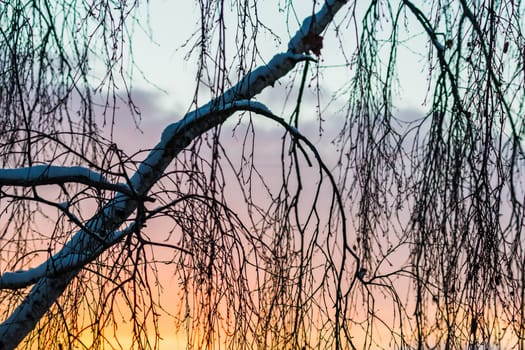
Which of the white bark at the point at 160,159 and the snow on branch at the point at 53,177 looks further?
the white bark at the point at 160,159

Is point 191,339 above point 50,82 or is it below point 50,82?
below

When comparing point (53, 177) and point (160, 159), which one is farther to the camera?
point (160, 159)

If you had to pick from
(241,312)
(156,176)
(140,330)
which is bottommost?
(140,330)

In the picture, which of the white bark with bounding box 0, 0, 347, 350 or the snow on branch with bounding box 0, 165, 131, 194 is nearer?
the snow on branch with bounding box 0, 165, 131, 194

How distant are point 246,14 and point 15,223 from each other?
1.55 m

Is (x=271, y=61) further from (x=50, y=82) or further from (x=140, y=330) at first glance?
(x=140, y=330)

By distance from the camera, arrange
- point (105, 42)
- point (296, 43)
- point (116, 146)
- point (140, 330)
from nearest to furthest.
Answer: point (140, 330) → point (116, 146) → point (105, 42) → point (296, 43)

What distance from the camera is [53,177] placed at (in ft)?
9.24

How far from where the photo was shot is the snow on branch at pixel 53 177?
8.94 ft

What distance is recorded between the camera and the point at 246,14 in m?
2.62

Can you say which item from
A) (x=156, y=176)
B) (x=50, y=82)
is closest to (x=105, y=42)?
(x=50, y=82)

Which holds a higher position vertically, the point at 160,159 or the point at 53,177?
the point at 160,159

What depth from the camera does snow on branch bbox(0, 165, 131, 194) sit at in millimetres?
2725

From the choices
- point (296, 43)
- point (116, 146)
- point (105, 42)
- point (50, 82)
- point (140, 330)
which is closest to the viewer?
point (140, 330)
